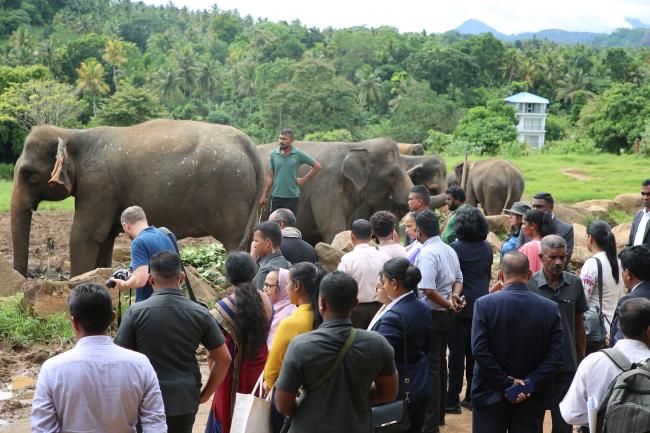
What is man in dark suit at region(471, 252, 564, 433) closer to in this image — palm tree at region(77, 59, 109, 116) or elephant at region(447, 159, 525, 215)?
elephant at region(447, 159, 525, 215)

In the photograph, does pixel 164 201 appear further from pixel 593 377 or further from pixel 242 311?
pixel 593 377

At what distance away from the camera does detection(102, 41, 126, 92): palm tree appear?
251 feet

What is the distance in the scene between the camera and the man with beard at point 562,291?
→ 6.22 m

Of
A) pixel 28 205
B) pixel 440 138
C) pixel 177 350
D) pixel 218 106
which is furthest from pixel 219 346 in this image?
pixel 218 106

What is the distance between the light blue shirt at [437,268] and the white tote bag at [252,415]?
7.02ft

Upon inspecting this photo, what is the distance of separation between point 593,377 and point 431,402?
251 centimetres

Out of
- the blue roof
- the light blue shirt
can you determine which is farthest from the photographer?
the blue roof

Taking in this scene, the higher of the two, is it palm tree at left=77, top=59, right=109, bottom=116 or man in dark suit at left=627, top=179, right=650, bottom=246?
man in dark suit at left=627, top=179, right=650, bottom=246

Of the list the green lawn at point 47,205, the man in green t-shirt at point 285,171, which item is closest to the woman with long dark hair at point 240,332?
the man in green t-shirt at point 285,171

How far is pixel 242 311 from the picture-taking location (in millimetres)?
5672

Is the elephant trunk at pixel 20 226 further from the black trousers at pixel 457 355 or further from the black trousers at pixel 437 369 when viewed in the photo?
the black trousers at pixel 437 369

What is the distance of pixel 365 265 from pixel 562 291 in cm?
143

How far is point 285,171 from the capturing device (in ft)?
40.1

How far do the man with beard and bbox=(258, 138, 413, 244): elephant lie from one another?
8.60 metres
